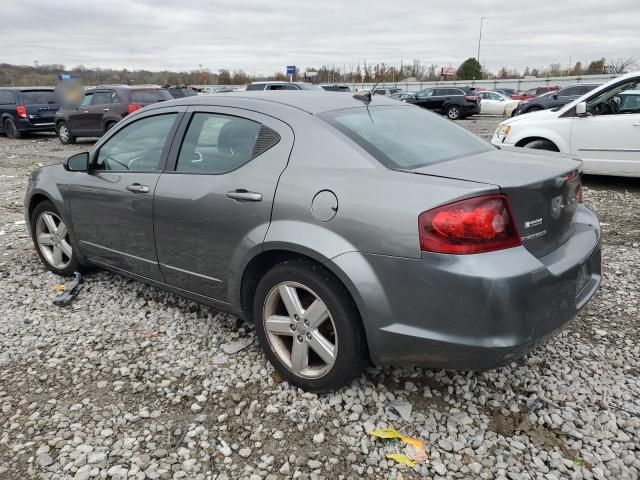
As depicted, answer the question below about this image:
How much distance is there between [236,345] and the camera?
3.29 m

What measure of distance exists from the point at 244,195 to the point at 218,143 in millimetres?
535

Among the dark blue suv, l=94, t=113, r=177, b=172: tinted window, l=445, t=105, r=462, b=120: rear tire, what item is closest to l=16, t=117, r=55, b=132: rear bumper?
the dark blue suv

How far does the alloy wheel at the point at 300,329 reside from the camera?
258cm

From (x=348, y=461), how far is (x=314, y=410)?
1.27 ft

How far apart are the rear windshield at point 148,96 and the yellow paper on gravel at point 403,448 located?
13.3 metres

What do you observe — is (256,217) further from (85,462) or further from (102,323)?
(102,323)

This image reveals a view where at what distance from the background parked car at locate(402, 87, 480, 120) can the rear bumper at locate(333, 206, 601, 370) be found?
2343 centimetres

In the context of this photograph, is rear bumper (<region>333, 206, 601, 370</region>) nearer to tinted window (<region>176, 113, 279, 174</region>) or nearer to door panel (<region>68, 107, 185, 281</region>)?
tinted window (<region>176, 113, 279, 174</region>)

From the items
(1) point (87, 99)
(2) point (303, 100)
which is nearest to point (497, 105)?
(1) point (87, 99)

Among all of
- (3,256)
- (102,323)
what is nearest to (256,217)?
(102,323)

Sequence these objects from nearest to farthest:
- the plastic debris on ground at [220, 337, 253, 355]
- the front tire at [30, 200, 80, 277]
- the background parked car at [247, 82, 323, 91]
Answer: the plastic debris on ground at [220, 337, 253, 355] < the front tire at [30, 200, 80, 277] < the background parked car at [247, 82, 323, 91]

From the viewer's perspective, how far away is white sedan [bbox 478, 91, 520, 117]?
2775 cm

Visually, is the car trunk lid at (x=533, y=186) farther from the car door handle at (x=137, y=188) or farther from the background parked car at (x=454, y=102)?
the background parked car at (x=454, y=102)

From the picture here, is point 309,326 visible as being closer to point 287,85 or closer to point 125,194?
point 125,194
